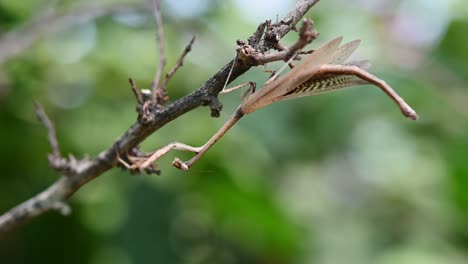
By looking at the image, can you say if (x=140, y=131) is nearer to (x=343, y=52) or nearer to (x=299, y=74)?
(x=299, y=74)

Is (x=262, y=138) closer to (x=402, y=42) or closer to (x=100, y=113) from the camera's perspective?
(x=100, y=113)

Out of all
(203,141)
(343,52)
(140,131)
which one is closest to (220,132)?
(140,131)

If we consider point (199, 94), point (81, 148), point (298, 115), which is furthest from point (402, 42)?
point (199, 94)

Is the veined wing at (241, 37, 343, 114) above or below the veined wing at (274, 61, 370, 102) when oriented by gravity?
above

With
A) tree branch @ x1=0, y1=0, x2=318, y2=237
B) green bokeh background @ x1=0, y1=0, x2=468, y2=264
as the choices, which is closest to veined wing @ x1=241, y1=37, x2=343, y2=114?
tree branch @ x1=0, y1=0, x2=318, y2=237

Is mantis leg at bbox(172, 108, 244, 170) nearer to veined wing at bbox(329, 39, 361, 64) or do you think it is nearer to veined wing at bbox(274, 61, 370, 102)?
veined wing at bbox(274, 61, 370, 102)

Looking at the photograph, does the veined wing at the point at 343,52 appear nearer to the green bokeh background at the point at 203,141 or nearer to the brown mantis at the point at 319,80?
the brown mantis at the point at 319,80

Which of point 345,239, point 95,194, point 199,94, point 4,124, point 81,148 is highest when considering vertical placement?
point 199,94
